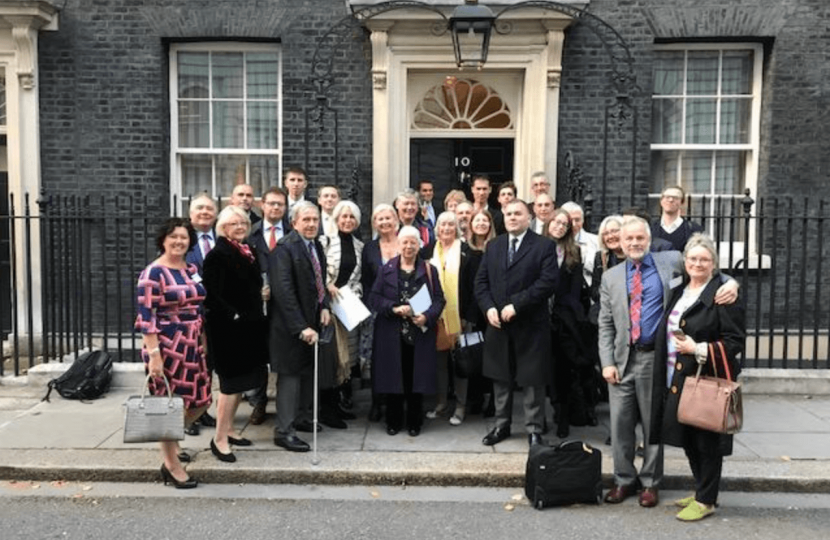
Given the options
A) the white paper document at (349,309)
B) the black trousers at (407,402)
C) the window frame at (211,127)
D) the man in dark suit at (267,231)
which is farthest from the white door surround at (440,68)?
the black trousers at (407,402)

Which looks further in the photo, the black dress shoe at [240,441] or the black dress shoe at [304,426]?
the black dress shoe at [304,426]

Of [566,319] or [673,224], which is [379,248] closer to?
[566,319]

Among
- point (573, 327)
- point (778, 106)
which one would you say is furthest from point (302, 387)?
point (778, 106)

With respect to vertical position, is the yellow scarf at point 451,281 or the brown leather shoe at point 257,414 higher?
the yellow scarf at point 451,281

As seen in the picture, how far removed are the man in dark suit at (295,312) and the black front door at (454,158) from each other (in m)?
3.72

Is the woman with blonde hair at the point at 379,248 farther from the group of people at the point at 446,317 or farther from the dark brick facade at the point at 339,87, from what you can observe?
the dark brick facade at the point at 339,87

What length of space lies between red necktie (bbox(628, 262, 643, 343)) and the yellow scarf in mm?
1722

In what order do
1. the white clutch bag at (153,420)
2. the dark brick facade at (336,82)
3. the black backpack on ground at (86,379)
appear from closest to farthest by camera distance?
the white clutch bag at (153,420) → the black backpack on ground at (86,379) → the dark brick facade at (336,82)

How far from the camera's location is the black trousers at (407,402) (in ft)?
20.5

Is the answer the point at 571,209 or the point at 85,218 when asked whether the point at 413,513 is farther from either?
the point at 85,218

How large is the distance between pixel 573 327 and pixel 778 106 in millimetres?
4756

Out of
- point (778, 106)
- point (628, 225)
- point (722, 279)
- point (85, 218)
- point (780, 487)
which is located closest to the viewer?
point (722, 279)

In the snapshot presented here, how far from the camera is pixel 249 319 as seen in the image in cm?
548

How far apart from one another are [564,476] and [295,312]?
2.18 m
